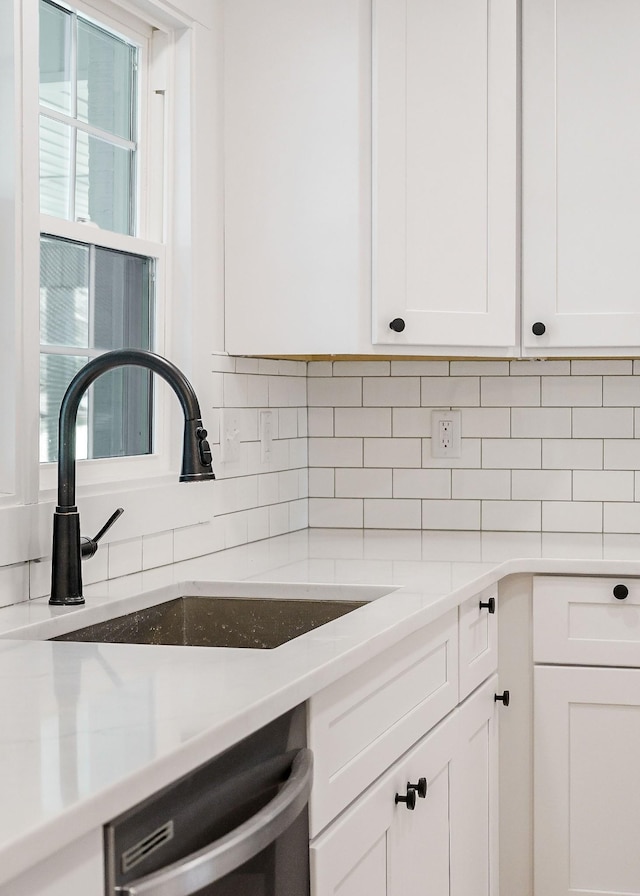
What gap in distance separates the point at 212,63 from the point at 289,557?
1157 millimetres

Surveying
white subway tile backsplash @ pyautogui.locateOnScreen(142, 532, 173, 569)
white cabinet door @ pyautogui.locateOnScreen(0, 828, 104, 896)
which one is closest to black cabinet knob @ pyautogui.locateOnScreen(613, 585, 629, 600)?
white subway tile backsplash @ pyautogui.locateOnScreen(142, 532, 173, 569)

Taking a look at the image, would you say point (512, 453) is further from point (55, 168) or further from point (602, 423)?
point (55, 168)

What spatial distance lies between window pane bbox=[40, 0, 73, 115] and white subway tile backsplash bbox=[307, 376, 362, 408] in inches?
47.4

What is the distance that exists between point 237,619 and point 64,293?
0.69m

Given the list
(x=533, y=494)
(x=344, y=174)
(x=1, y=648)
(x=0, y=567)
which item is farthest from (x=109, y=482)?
(x=533, y=494)

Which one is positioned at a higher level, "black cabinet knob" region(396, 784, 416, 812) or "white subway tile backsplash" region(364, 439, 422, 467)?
"white subway tile backsplash" region(364, 439, 422, 467)

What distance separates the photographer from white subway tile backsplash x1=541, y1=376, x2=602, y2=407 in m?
2.94

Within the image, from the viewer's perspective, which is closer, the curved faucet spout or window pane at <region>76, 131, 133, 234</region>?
the curved faucet spout

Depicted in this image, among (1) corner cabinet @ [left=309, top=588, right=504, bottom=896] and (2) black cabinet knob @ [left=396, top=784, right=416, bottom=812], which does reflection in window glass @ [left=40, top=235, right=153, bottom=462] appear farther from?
(2) black cabinet knob @ [left=396, top=784, right=416, bottom=812]

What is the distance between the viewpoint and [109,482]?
213 cm

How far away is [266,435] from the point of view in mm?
2818

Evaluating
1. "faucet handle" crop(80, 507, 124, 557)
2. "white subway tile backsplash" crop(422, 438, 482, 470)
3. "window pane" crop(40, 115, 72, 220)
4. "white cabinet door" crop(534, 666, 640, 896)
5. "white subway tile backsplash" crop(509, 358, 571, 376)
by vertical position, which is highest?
"window pane" crop(40, 115, 72, 220)

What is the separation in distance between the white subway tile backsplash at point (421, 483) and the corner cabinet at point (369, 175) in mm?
546

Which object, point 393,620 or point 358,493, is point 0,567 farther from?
point 358,493
